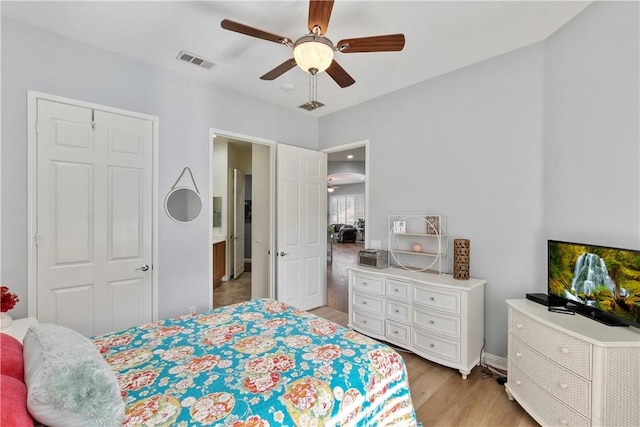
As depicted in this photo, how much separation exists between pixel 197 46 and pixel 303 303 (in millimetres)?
3159

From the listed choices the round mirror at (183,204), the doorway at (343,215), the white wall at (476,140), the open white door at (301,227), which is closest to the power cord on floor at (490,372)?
the white wall at (476,140)

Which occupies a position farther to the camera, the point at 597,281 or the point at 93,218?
the point at 93,218

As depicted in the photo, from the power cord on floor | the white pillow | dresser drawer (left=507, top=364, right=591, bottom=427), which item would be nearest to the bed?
the white pillow

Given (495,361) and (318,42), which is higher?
(318,42)

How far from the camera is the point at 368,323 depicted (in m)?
3.07

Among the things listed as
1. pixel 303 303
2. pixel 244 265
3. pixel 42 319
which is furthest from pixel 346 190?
pixel 42 319

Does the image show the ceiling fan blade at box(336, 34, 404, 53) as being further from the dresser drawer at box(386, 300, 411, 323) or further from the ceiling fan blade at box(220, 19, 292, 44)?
the dresser drawer at box(386, 300, 411, 323)

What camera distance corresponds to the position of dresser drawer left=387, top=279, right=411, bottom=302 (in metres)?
2.75

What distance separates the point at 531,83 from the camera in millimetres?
2418

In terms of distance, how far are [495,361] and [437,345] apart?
0.57 meters

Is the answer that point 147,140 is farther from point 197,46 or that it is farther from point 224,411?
point 224,411

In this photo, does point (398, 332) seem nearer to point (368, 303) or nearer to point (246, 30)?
point (368, 303)

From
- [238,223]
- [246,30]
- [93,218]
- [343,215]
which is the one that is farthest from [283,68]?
[343,215]

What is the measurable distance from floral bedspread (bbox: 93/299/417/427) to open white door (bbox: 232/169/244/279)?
13.1 feet
